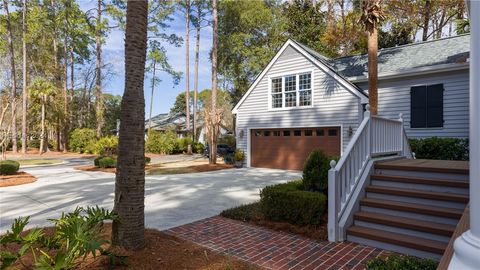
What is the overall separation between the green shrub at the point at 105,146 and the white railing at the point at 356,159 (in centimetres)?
2002

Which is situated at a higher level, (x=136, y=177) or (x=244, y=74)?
(x=244, y=74)

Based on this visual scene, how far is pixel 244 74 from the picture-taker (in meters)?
33.6

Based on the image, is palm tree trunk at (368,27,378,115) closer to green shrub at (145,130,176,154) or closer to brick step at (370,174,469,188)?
brick step at (370,174,469,188)

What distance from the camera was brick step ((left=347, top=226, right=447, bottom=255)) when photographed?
429 cm

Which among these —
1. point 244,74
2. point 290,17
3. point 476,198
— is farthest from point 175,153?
point 476,198

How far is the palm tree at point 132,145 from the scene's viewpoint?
4.04 m

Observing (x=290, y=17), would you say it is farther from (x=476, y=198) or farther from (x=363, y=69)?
(x=476, y=198)

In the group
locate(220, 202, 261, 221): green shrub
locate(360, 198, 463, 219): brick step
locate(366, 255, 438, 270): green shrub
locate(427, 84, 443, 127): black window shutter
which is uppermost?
locate(427, 84, 443, 127): black window shutter

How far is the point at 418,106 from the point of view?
40.4 feet

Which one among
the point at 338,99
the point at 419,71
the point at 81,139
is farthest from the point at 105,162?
the point at 81,139

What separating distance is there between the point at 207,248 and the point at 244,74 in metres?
30.1

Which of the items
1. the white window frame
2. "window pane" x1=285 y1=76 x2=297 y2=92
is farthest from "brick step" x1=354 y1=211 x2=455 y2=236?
"window pane" x1=285 y1=76 x2=297 y2=92

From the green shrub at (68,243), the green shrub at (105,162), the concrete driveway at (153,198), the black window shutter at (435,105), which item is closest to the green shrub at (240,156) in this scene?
the concrete driveway at (153,198)

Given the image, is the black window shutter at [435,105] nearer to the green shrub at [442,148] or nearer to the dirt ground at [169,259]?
the green shrub at [442,148]
